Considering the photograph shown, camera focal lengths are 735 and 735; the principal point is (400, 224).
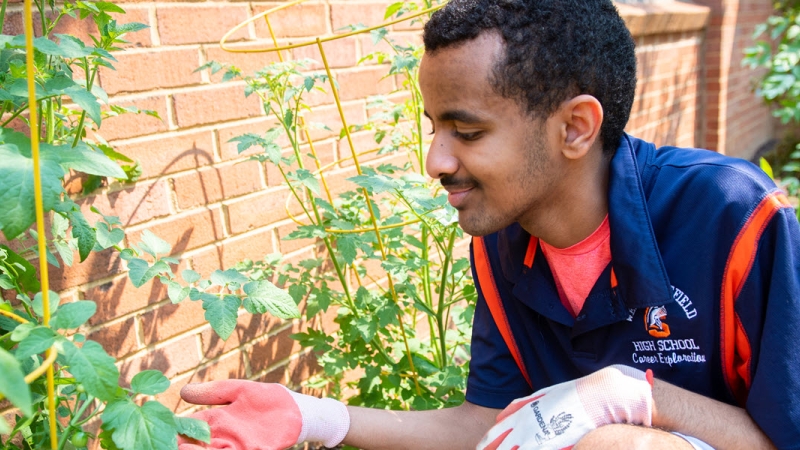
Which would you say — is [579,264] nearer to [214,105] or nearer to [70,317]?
[70,317]

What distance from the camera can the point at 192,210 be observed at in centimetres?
220

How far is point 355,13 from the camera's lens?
274 cm

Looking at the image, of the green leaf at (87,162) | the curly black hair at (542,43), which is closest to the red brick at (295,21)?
the curly black hair at (542,43)

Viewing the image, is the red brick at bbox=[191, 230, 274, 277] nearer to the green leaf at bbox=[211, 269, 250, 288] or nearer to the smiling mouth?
the green leaf at bbox=[211, 269, 250, 288]

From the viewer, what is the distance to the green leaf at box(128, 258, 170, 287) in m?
1.49

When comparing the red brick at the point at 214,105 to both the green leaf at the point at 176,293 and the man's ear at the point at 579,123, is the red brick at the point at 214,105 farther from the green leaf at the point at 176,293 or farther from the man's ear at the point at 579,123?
the man's ear at the point at 579,123

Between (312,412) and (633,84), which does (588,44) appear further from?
(312,412)

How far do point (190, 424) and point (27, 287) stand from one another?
50 centimetres

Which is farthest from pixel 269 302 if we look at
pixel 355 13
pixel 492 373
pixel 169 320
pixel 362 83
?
pixel 355 13

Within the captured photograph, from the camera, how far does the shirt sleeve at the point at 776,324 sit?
1393 mm

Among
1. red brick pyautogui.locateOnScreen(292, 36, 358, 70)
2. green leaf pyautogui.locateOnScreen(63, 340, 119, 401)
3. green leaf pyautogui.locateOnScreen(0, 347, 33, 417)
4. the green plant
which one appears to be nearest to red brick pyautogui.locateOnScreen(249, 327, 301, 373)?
the green plant

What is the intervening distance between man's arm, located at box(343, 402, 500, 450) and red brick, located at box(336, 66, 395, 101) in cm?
128

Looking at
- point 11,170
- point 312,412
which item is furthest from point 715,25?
point 11,170

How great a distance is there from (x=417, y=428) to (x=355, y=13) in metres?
1.62
